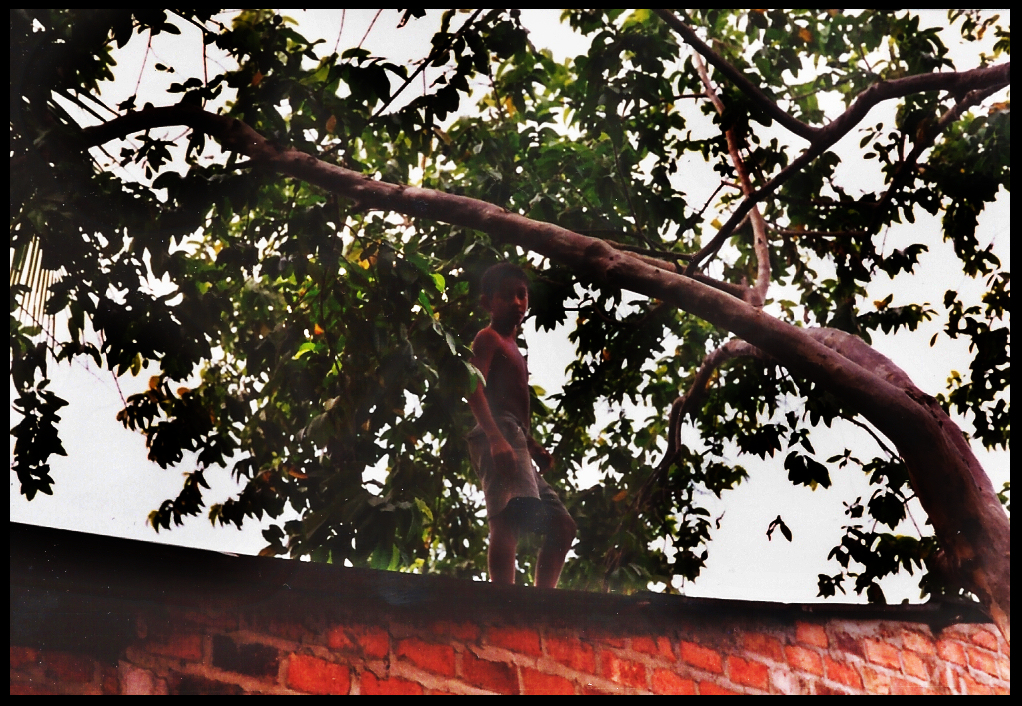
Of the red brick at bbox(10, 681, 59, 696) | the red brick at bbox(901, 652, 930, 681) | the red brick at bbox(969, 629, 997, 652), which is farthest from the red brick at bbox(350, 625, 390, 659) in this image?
the red brick at bbox(969, 629, 997, 652)

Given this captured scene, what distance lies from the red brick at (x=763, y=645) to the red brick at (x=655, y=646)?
45 centimetres

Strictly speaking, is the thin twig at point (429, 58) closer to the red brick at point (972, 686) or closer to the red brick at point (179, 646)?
the red brick at point (179, 646)

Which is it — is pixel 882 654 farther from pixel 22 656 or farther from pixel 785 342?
pixel 22 656

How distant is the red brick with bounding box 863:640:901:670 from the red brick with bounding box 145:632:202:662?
10.4 ft

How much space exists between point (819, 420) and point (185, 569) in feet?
14.7

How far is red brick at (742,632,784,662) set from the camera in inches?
146

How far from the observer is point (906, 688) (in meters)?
4.10

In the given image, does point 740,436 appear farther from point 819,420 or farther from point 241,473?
point 241,473

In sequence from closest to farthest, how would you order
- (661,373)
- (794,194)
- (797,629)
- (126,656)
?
(126,656)
(797,629)
(794,194)
(661,373)

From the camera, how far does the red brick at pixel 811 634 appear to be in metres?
3.88

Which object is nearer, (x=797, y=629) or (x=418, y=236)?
(x=797, y=629)

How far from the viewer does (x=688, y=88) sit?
573 centimetres

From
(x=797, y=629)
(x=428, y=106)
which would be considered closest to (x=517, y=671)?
(x=797, y=629)

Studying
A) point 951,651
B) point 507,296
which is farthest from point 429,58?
point 951,651
